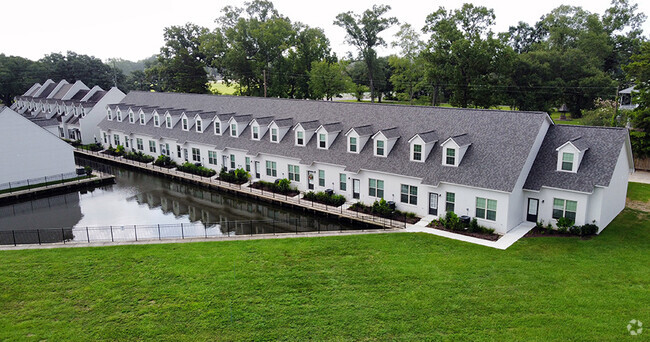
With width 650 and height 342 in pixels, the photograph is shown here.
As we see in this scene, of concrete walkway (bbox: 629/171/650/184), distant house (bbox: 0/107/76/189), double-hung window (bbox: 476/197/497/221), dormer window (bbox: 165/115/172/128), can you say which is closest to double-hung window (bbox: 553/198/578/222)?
double-hung window (bbox: 476/197/497/221)

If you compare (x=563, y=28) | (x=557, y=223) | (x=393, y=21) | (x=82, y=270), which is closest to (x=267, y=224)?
(x=82, y=270)

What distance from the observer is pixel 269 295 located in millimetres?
18578

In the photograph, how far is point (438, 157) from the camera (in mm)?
28734

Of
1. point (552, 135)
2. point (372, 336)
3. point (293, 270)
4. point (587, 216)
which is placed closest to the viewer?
point (372, 336)

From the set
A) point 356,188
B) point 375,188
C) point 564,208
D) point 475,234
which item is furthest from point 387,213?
point 564,208

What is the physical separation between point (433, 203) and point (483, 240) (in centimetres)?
446

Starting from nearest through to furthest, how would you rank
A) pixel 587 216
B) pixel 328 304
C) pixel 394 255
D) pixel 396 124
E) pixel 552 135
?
pixel 328 304 → pixel 394 255 → pixel 587 216 → pixel 552 135 → pixel 396 124

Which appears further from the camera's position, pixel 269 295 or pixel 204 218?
pixel 204 218

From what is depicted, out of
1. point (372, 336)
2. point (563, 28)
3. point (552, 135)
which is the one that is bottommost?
point (372, 336)

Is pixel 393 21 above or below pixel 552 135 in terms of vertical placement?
above

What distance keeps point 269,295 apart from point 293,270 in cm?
242

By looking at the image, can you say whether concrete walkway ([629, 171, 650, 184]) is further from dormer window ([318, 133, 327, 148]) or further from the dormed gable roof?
dormer window ([318, 133, 327, 148])

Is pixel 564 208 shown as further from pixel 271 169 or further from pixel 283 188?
pixel 271 169

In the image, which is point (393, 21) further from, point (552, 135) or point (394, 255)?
point (394, 255)
